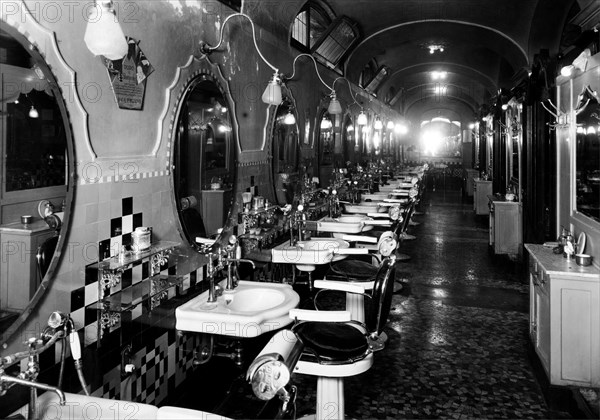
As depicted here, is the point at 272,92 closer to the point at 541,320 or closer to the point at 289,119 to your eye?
the point at 289,119

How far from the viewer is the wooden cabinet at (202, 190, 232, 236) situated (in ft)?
11.1

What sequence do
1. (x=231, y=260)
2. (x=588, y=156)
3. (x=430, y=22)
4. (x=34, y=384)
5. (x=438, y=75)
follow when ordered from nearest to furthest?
1. (x=34, y=384)
2. (x=231, y=260)
3. (x=588, y=156)
4. (x=430, y=22)
5. (x=438, y=75)

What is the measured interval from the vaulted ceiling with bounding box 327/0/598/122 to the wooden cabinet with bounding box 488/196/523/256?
2218mm

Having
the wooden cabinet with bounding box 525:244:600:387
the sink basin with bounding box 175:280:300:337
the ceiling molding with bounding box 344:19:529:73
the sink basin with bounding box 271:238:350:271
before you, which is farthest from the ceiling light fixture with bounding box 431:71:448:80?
the sink basin with bounding box 175:280:300:337

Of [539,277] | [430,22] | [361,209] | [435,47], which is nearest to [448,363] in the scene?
[539,277]

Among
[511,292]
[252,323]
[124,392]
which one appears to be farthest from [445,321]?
[124,392]

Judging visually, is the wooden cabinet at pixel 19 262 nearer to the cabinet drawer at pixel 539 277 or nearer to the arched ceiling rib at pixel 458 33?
the cabinet drawer at pixel 539 277

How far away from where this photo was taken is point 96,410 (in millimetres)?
1657

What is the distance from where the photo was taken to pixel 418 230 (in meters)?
10.0

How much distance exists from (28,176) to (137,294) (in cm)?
83

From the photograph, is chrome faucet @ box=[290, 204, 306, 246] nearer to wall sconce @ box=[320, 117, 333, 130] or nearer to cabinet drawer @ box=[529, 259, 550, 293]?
cabinet drawer @ box=[529, 259, 550, 293]

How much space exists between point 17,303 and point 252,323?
103cm

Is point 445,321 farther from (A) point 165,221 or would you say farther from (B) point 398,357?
(A) point 165,221

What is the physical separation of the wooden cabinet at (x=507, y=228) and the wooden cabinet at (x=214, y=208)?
16.6ft
